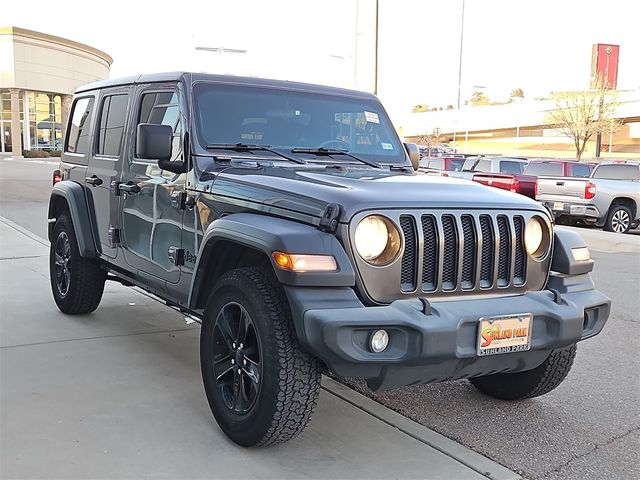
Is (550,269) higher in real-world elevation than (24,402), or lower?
higher

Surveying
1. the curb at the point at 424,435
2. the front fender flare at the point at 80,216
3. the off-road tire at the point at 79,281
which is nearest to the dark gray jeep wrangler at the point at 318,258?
the curb at the point at 424,435

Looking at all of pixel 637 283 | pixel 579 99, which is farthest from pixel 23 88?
pixel 637 283

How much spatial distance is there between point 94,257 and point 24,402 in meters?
1.75

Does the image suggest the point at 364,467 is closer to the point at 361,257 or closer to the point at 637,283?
the point at 361,257

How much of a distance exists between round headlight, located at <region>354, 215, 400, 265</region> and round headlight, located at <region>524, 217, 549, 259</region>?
0.88m

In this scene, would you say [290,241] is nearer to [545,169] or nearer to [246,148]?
[246,148]

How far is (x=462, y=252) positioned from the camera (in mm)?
3557

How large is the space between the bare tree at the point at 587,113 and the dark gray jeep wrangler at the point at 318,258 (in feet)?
142

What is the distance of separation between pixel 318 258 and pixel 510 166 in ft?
55.8

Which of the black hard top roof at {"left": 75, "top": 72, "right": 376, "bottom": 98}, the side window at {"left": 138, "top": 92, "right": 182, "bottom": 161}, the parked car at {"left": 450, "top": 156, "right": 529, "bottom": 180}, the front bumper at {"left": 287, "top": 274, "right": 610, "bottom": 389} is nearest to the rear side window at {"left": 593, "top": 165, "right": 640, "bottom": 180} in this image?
the parked car at {"left": 450, "top": 156, "right": 529, "bottom": 180}

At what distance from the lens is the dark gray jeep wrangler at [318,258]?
3.26 metres

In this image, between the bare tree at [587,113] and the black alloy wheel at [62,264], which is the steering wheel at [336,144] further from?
the bare tree at [587,113]

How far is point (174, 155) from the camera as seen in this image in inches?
182

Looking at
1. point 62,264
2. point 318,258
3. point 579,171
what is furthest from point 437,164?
point 318,258
